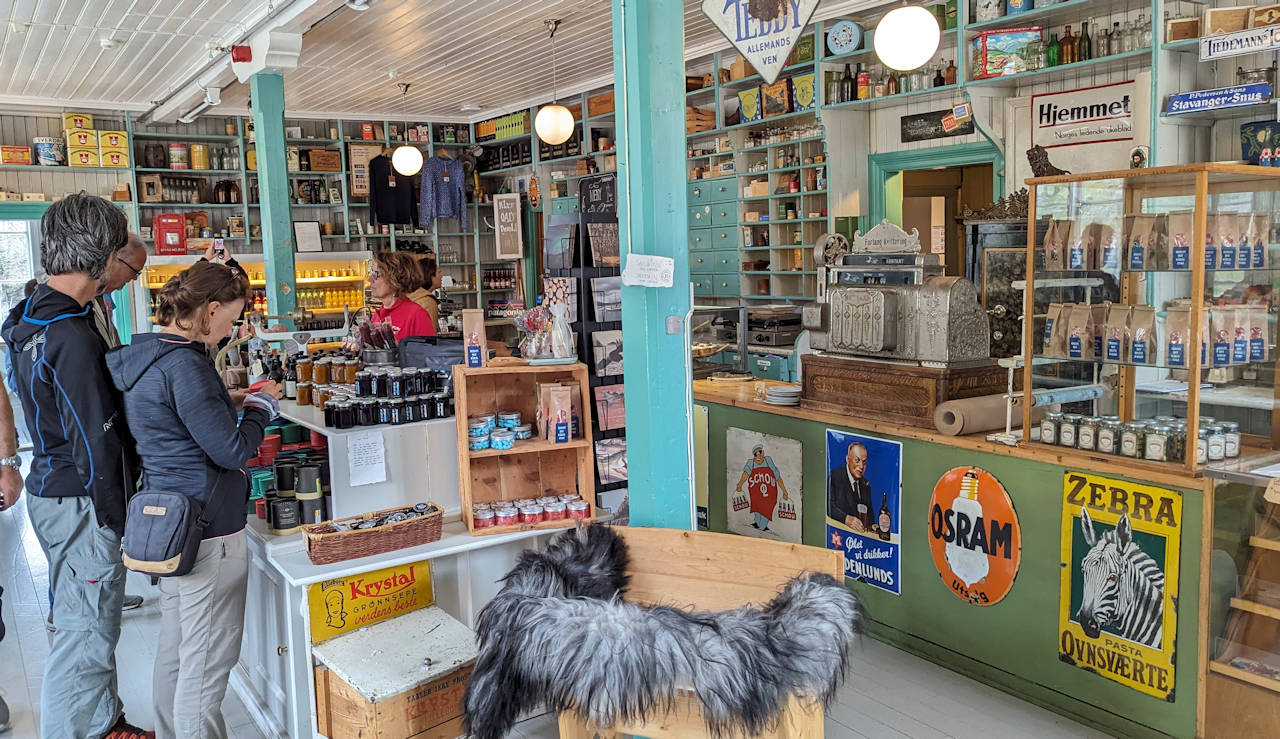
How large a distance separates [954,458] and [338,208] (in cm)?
988

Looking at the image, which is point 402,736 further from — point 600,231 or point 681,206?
point 600,231

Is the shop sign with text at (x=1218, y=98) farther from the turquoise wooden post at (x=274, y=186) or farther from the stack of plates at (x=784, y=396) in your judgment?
the turquoise wooden post at (x=274, y=186)

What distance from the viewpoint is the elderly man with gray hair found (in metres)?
2.95

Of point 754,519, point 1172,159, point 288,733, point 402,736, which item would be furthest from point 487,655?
point 1172,159

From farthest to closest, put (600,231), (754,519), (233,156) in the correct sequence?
1. (233,156)
2. (754,519)
3. (600,231)

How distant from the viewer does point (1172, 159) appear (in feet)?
16.8

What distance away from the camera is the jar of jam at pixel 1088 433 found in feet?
10.9

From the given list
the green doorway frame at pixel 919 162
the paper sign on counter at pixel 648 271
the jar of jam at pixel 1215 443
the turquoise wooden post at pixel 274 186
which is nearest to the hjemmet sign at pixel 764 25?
the paper sign on counter at pixel 648 271

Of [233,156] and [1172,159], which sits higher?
[233,156]

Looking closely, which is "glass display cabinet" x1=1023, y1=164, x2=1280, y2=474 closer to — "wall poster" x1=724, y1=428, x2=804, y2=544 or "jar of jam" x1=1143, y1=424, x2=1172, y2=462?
"jar of jam" x1=1143, y1=424, x2=1172, y2=462

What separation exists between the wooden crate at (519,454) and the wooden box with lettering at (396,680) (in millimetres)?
477

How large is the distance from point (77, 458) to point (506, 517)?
4.53 feet

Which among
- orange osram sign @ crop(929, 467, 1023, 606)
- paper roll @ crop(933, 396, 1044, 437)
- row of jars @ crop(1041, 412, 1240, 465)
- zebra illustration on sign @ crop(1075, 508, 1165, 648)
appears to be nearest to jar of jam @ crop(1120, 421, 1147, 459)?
row of jars @ crop(1041, 412, 1240, 465)

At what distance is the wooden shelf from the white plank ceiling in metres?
3.97
